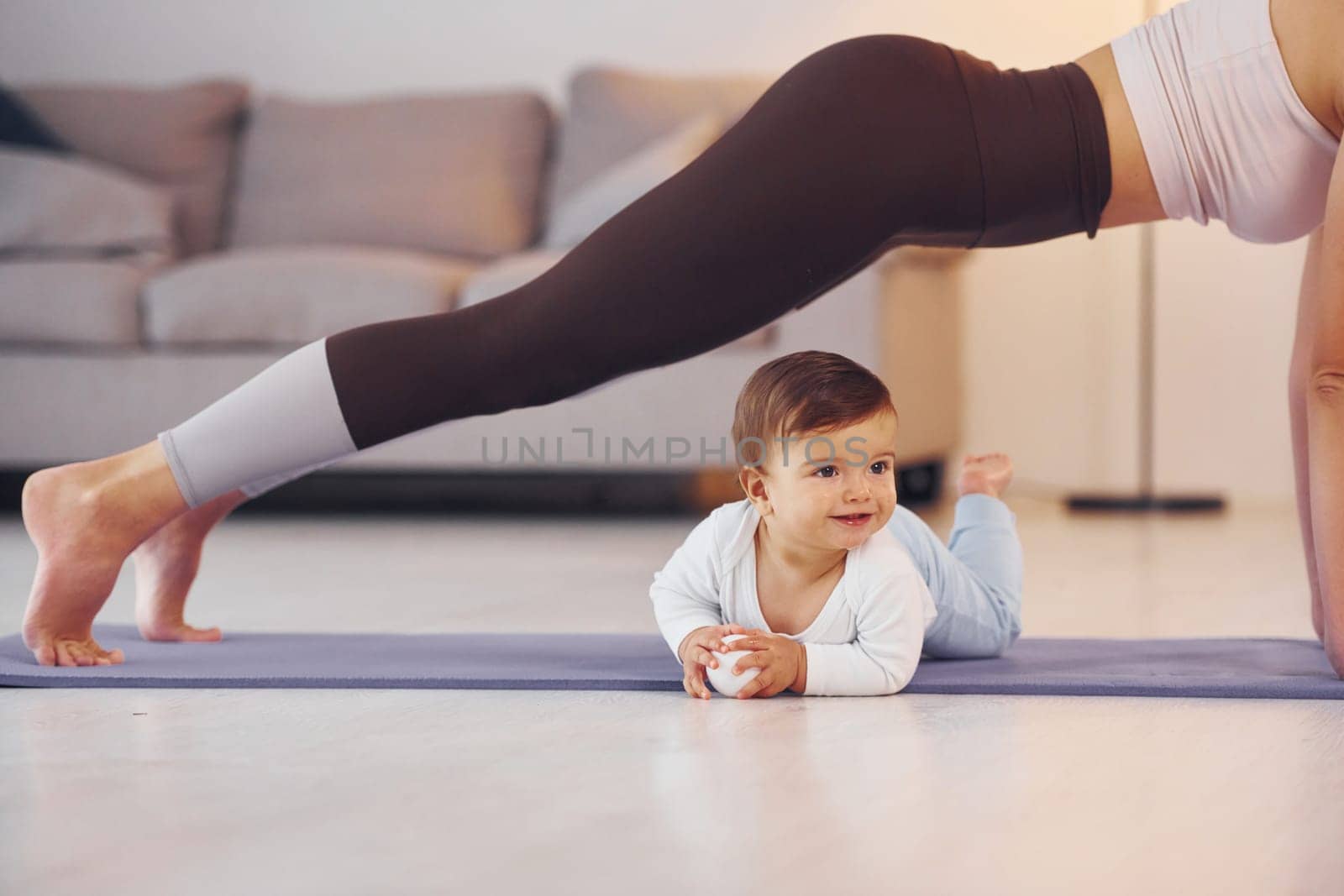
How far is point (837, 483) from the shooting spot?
3.84ft

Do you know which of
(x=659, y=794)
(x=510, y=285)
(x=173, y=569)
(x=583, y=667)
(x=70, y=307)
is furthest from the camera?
(x=70, y=307)

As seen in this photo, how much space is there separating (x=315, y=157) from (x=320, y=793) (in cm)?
264

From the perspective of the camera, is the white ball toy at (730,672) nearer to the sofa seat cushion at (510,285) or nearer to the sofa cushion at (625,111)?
the sofa seat cushion at (510,285)

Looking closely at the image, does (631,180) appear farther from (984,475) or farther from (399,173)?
(984,475)

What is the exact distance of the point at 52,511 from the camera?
1.24 m

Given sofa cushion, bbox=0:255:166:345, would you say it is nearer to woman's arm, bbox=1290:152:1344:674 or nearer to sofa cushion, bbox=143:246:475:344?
sofa cushion, bbox=143:246:475:344

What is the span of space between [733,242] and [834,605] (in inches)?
11.6

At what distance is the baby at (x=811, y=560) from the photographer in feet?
3.84

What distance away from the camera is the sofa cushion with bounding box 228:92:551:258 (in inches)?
127

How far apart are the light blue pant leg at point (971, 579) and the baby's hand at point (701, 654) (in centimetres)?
20

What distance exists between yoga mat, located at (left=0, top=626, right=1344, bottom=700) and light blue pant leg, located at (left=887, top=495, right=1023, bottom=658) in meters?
0.02

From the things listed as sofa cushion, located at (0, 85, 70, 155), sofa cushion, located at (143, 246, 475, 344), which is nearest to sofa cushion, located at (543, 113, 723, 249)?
sofa cushion, located at (143, 246, 475, 344)

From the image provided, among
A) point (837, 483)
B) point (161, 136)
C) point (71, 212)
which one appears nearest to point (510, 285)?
point (71, 212)

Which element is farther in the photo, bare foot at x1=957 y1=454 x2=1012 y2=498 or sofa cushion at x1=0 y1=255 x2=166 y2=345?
sofa cushion at x1=0 y1=255 x2=166 y2=345
